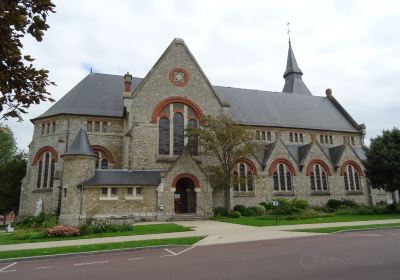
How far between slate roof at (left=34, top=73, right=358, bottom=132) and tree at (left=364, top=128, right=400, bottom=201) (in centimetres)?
919

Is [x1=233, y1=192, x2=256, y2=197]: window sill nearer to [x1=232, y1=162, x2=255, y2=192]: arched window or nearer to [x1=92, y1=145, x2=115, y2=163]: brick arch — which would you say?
[x1=232, y1=162, x2=255, y2=192]: arched window

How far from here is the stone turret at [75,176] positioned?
82.9 feet

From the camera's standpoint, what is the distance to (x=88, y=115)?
3198cm

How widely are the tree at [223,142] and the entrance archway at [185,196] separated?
7.78ft

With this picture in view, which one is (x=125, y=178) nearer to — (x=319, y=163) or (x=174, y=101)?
(x=174, y=101)

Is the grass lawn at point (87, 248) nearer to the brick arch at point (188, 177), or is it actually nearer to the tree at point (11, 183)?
the brick arch at point (188, 177)

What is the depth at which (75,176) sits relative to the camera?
26.1 m

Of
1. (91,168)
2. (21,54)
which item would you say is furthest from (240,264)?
(91,168)

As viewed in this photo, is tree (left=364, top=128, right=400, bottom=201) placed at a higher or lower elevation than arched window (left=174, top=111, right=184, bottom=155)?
Answer: lower

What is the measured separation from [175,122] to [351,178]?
22.6 metres

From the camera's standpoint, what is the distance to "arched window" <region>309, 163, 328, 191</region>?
36.4m

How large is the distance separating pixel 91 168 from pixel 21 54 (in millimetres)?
22573

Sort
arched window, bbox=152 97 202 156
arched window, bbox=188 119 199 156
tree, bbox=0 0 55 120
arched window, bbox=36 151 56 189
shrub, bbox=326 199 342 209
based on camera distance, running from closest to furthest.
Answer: tree, bbox=0 0 55 120 < arched window, bbox=188 119 199 156 < arched window, bbox=36 151 56 189 < arched window, bbox=152 97 202 156 < shrub, bbox=326 199 342 209

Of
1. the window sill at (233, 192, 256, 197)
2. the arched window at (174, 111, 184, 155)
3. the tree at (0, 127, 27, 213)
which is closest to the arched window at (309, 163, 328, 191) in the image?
the window sill at (233, 192, 256, 197)
